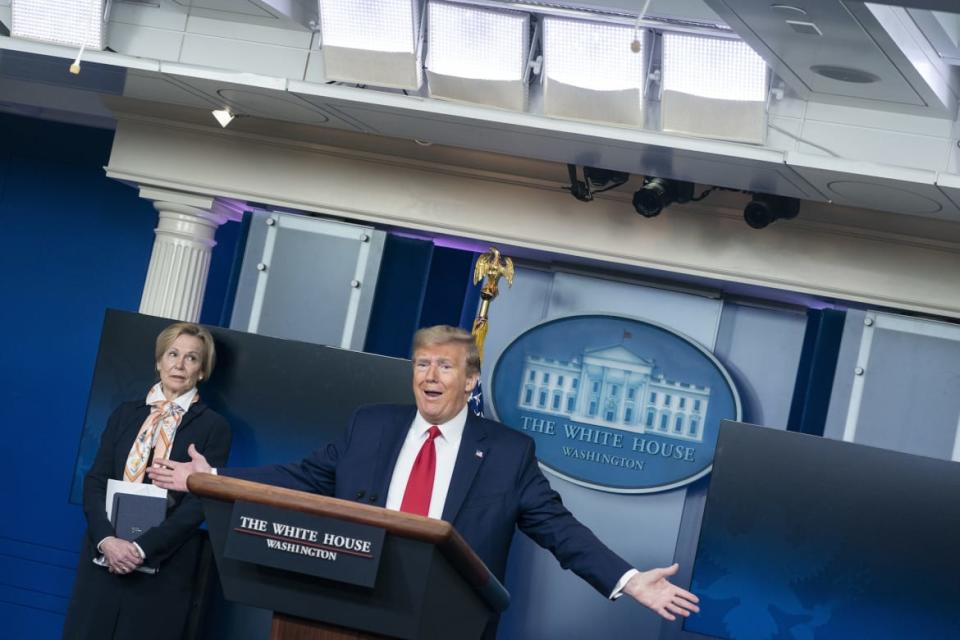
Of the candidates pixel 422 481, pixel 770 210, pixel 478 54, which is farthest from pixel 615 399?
pixel 422 481

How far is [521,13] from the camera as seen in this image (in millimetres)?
4230

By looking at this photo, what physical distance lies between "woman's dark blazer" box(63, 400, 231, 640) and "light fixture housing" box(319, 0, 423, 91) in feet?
4.54

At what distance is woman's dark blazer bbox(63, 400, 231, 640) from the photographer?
461 cm

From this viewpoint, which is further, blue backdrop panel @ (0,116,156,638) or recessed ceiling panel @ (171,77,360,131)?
blue backdrop panel @ (0,116,156,638)

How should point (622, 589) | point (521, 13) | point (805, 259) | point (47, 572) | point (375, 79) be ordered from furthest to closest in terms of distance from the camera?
point (47, 572)
point (805, 259)
point (375, 79)
point (521, 13)
point (622, 589)

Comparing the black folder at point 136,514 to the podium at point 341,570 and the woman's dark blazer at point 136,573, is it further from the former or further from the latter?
the podium at point 341,570

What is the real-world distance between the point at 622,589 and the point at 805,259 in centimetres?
227

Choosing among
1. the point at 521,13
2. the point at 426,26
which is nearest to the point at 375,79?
the point at 426,26

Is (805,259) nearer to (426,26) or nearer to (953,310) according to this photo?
(953,310)

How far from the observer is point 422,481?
10.7ft

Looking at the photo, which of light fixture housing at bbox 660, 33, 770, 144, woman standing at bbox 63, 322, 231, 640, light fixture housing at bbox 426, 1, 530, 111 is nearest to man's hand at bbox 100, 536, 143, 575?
woman standing at bbox 63, 322, 231, 640

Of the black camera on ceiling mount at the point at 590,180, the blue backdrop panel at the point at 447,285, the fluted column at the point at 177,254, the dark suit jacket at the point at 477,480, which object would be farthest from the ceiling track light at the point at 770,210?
the fluted column at the point at 177,254

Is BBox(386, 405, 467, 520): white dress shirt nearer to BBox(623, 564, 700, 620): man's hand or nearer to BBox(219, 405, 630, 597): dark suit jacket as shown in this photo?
BBox(219, 405, 630, 597): dark suit jacket

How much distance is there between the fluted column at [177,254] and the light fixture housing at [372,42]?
1.32 metres
